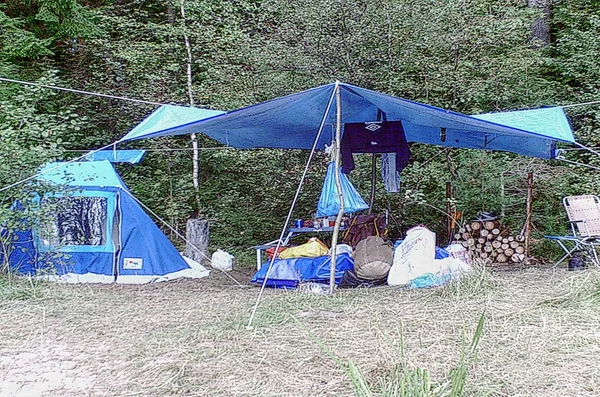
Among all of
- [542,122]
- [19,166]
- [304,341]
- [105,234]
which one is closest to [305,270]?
[304,341]

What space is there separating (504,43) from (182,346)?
18.1ft

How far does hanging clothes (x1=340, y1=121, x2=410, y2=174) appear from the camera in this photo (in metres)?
5.34

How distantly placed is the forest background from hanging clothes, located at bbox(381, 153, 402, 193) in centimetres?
86

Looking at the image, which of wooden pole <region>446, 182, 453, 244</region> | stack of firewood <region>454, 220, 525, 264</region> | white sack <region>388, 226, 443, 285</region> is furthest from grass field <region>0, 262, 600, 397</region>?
wooden pole <region>446, 182, 453, 244</region>

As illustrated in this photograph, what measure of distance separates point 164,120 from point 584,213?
385 cm

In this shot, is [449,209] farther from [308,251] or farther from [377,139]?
[308,251]

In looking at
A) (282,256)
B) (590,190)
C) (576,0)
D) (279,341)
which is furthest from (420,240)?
(576,0)

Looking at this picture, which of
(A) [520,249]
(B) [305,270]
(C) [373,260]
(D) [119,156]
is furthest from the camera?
(D) [119,156]

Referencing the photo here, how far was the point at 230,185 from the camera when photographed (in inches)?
320

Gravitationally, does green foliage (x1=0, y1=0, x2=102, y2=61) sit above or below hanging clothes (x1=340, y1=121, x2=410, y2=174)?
above

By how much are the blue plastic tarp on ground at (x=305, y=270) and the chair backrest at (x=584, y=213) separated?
2.15m

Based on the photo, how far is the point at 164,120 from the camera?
4500 millimetres

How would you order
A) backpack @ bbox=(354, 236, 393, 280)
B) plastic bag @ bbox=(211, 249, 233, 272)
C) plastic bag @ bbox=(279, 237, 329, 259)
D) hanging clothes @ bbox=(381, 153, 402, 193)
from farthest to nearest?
plastic bag @ bbox=(211, 249, 233, 272) < hanging clothes @ bbox=(381, 153, 402, 193) < plastic bag @ bbox=(279, 237, 329, 259) < backpack @ bbox=(354, 236, 393, 280)

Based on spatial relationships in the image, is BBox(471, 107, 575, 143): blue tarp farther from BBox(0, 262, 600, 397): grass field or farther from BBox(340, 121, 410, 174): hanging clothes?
BBox(0, 262, 600, 397): grass field
